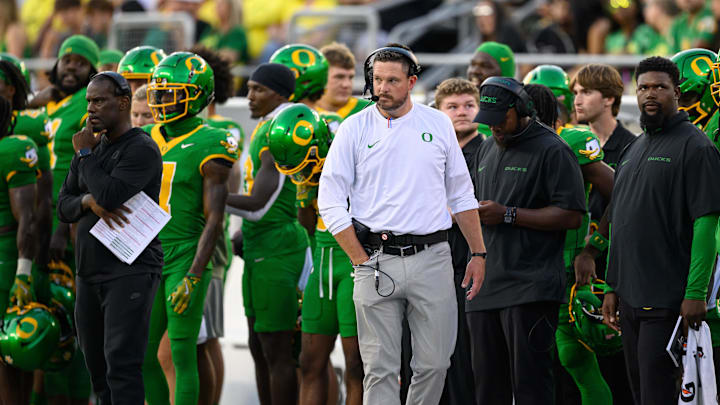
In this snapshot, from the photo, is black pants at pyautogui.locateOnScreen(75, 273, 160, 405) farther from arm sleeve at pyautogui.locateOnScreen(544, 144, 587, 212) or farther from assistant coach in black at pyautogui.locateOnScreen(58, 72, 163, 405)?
arm sleeve at pyautogui.locateOnScreen(544, 144, 587, 212)

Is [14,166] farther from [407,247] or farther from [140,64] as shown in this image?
[407,247]

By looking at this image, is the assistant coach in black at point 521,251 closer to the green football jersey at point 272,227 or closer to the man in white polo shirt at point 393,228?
the man in white polo shirt at point 393,228

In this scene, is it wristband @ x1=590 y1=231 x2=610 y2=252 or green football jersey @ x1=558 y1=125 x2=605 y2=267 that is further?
green football jersey @ x1=558 y1=125 x2=605 y2=267

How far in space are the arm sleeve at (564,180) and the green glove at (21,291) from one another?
362 cm

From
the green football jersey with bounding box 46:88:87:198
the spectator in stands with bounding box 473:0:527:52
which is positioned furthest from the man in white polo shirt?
the spectator in stands with bounding box 473:0:527:52

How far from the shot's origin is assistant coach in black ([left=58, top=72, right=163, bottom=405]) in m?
6.22

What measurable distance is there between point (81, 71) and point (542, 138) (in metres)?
3.92

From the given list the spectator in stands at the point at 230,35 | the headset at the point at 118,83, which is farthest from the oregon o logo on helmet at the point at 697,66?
the spectator in stands at the point at 230,35

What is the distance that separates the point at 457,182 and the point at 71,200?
2.14 metres

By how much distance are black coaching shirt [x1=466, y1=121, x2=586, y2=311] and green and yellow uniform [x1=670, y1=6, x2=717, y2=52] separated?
500cm

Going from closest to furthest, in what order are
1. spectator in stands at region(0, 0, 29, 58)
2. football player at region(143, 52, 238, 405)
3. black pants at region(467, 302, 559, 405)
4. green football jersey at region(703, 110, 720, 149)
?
1. black pants at region(467, 302, 559, 405)
2. green football jersey at region(703, 110, 720, 149)
3. football player at region(143, 52, 238, 405)
4. spectator in stands at region(0, 0, 29, 58)

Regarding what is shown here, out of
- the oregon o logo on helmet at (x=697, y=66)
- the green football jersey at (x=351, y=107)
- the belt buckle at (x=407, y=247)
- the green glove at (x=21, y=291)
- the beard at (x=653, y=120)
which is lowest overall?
the green glove at (x=21, y=291)

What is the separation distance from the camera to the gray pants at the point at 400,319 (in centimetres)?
573

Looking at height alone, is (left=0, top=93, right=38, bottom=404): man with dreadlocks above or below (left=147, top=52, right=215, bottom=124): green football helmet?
below
